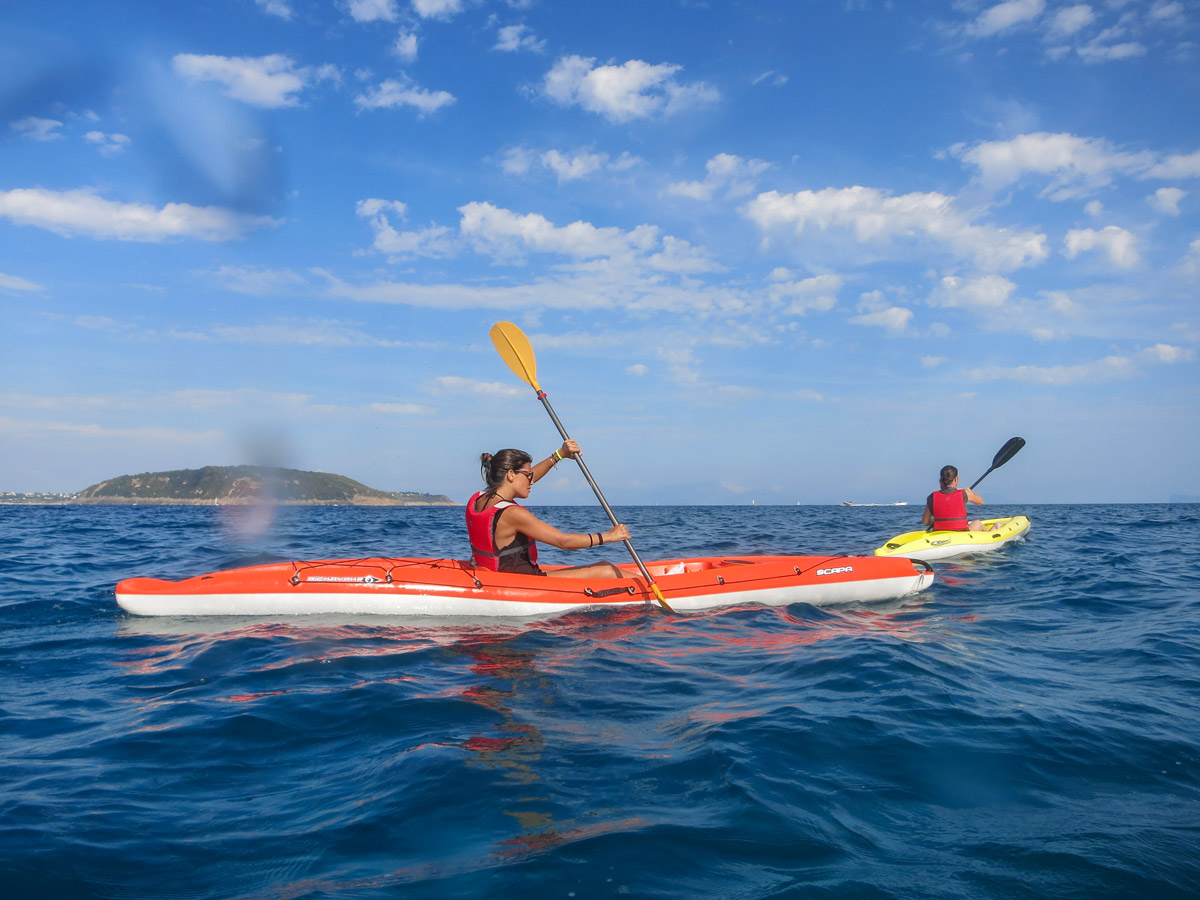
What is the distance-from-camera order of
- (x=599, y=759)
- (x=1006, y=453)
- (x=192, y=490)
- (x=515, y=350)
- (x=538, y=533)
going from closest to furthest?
(x=599, y=759) < (x=538, y=533) < (x=515, y=350) < (x=1006, y=453) < (x=192, y=490)

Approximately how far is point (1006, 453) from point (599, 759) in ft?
49.9

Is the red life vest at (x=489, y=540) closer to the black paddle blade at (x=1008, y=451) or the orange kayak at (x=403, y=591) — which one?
the orange kayak at (x=403, y=591)

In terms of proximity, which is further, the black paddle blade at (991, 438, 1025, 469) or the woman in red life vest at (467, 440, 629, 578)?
the black paddle blade at (991, 438, 1025, 469)

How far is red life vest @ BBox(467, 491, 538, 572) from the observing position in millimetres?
7316

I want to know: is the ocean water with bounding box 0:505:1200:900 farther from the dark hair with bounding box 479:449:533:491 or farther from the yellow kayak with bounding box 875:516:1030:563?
the yellow kayak with bounding box 875:516:1030:563

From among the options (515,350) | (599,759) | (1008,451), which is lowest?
(599,759)

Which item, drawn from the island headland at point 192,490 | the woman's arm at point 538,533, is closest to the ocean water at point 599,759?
the woman's arm at point 538,533

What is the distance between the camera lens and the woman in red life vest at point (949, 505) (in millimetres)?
12758

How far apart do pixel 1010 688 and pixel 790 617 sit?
2.76 meters

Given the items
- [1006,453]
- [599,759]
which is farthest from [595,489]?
[1006,453]

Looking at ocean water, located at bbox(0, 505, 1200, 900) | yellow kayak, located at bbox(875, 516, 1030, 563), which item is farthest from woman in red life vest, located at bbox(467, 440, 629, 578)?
yellow kayak, located at bbox(875, 516, 1030, 563)

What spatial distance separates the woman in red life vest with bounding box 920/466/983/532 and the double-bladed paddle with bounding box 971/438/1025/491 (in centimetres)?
309

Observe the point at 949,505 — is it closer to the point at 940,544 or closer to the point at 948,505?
the point at 948,505

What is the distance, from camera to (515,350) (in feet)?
32.0
